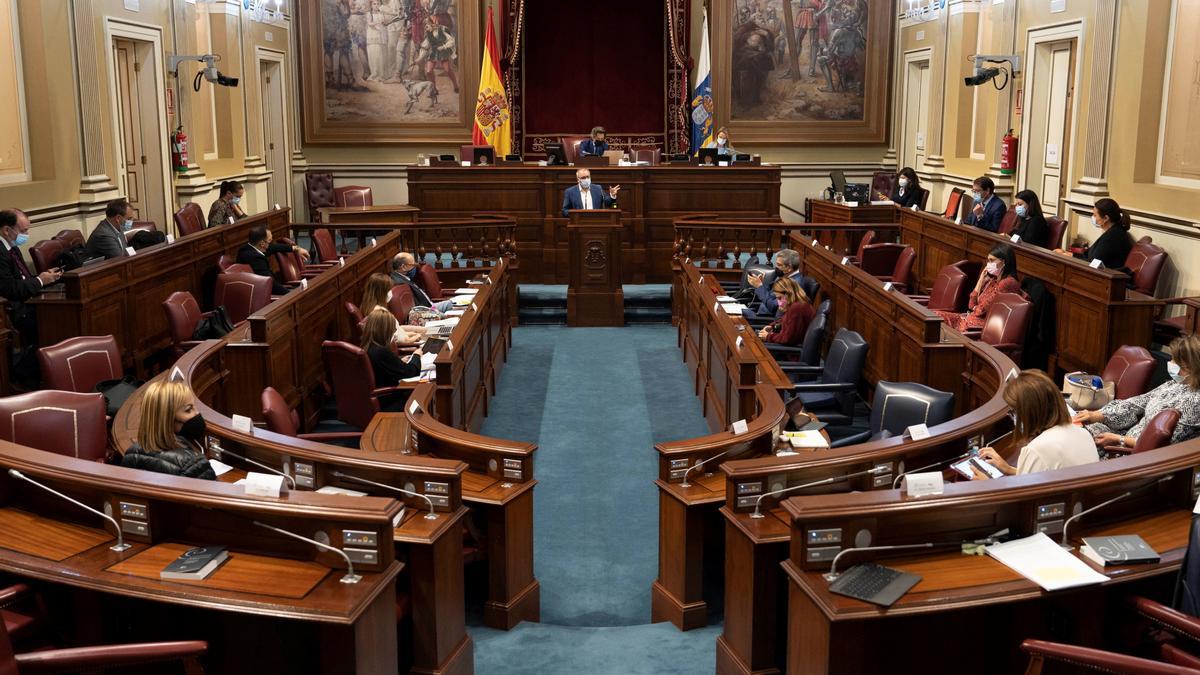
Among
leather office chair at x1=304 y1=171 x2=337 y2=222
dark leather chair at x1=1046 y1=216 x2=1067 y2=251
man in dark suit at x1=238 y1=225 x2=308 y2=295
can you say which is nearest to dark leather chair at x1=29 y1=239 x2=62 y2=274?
man in dark suit at x1=238 y1=225 x2=308 y2=295

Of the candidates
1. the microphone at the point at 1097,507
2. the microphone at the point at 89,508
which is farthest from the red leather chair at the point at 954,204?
the microphone at the point at 89,508

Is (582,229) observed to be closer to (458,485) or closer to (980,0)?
(980,0)

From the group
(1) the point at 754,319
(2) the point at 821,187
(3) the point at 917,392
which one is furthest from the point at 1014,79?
(3) the point at 917,392

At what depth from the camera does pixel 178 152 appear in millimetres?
12859

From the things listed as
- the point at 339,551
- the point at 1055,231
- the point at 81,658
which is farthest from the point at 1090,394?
the point at 1055,231

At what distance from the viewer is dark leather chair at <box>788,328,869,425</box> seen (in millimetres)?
6582

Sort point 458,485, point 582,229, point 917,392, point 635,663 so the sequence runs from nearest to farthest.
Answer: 1. point 458,485
2. point 635,663
3. point 917,392
4. point 582,229

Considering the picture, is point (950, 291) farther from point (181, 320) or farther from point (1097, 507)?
point (181, 320)

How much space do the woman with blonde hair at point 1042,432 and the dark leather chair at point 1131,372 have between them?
75.3 inches

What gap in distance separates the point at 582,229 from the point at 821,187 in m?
7.22

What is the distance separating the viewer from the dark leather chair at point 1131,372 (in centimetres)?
592

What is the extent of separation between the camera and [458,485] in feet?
13.2

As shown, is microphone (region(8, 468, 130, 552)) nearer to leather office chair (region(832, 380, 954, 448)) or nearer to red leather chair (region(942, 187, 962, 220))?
leather office chair (region(832, 380, 954, 448))

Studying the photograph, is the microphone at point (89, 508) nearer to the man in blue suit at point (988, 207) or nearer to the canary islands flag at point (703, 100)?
the man in blue suit at point (988, 207)
